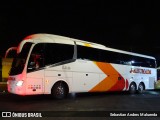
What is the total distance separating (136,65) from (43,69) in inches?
409

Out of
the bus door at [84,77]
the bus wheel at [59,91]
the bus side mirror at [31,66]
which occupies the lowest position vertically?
the bus wheel at [59,91]

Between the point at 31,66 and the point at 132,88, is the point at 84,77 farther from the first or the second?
the point at 132,88

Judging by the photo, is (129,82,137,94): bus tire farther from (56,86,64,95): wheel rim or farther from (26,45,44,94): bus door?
(26,45,44,94): bus door

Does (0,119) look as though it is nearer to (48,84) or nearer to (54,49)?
(48,84)

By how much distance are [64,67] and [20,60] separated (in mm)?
2546

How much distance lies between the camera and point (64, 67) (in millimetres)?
14078

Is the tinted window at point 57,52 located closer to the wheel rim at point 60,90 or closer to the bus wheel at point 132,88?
the wheel rim at point 60,90

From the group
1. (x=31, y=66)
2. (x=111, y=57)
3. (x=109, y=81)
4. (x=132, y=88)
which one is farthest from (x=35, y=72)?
(x=132, y=88)

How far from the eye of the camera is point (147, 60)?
73.9 feet

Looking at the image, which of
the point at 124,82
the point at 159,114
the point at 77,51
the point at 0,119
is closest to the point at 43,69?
the point at 77,51

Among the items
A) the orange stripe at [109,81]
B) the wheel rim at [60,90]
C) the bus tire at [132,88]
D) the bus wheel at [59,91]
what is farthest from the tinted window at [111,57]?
the wheel rim at [60,90]

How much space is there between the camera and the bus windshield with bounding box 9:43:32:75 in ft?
40.9

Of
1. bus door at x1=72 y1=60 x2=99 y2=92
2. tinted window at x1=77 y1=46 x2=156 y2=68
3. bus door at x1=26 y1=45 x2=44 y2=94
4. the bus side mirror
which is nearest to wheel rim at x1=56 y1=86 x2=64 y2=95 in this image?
bus door at x1=72 y1=60 x2=99 y2=92

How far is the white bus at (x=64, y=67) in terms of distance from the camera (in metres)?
12.5
